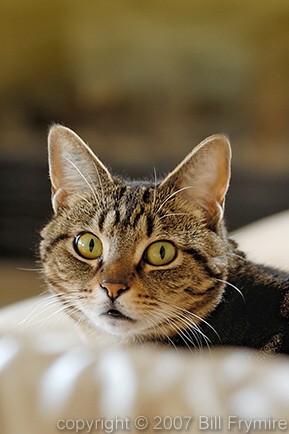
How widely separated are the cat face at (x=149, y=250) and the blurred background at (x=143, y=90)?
0.56m

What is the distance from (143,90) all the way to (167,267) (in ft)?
5.30

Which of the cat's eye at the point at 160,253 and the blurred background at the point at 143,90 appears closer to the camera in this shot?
the cat's eye at the point at 160,253

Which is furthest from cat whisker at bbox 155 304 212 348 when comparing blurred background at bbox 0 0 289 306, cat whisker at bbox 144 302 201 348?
blurred background at bbox 0 0 289 306

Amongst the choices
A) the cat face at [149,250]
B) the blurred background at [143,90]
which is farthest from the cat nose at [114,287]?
the blurred background at [143,90]

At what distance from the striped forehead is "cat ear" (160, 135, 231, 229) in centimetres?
2

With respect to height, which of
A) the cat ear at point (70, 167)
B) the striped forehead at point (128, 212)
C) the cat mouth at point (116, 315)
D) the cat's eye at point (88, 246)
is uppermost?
the cat ear at point (70, 167)

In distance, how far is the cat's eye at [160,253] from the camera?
1.98 ft

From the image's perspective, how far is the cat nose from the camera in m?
0.59

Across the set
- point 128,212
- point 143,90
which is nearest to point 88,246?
point 128,212

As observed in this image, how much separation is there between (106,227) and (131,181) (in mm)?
91

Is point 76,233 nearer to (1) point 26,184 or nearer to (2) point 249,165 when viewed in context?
(1) point 26,184

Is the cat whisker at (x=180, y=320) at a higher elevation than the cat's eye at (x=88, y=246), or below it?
below

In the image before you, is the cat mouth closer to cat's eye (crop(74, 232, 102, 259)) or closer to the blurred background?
cat's eye (crop(74, 232, 102, 259))

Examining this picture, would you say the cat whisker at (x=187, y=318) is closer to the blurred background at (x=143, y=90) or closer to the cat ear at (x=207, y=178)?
the cat ear at (x=207, y=178)
